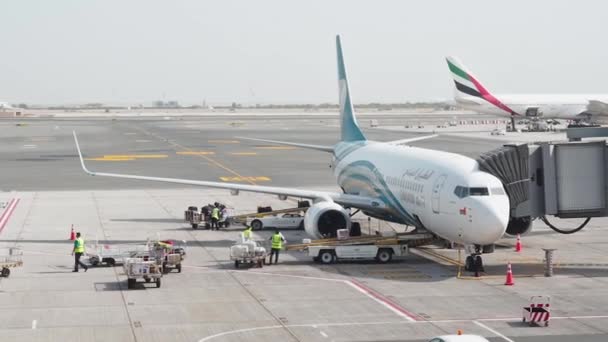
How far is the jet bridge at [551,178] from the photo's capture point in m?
39.0

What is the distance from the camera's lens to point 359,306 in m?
32.3

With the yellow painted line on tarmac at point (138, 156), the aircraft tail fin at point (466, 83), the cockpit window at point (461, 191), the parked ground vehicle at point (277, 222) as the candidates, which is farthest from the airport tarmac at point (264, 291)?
the aircraft tail fin at point (466, 83)

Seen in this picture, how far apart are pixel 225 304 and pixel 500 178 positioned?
42.3 ft

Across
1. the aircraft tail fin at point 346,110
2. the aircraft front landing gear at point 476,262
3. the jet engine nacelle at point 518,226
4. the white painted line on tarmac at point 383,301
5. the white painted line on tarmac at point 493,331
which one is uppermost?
the aircraft tail fin at point 346,110

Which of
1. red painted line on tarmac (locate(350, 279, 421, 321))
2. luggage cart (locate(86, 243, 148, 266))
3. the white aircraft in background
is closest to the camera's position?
red painted line on tarmac (locate(350, 279, 421, 321))

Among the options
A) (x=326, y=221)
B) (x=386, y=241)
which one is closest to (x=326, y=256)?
(x=386, y=241)

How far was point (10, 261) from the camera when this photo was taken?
41.0m

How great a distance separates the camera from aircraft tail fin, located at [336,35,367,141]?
58.5 meters

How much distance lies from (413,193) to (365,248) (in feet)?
10.2

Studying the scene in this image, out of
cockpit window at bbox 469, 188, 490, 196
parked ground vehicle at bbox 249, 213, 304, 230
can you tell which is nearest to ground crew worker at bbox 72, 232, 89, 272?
parked ground vehicle at bbox 249, 213, 304, 230

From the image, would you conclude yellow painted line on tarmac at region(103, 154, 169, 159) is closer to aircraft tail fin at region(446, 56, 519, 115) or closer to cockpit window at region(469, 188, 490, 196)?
aircraft tail fin at region(446, 56, 519, 115)

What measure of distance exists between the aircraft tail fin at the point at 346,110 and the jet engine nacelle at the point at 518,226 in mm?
18353

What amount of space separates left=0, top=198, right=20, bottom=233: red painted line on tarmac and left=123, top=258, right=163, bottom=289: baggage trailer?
19444mm

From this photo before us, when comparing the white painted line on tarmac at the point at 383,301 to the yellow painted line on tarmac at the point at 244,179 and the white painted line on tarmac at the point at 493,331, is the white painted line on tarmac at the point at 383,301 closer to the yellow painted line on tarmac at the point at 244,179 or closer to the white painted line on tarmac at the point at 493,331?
the white painted line on tarmac at the point at 493,331
